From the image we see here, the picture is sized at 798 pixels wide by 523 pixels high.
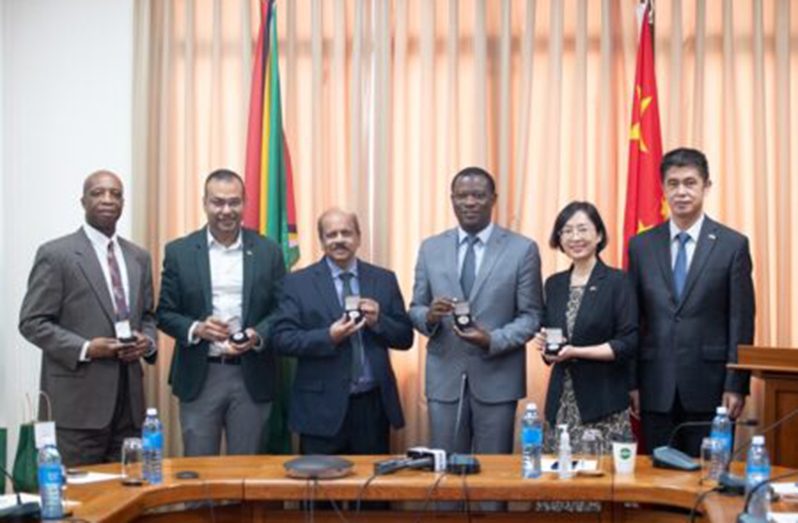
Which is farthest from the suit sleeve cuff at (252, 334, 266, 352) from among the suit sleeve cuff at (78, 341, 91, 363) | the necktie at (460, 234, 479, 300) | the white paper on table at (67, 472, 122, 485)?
the white paper on table at (67, 472, 122, 485)

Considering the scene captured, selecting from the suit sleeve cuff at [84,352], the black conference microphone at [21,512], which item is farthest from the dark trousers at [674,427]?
the black conference microphone at [21,512]

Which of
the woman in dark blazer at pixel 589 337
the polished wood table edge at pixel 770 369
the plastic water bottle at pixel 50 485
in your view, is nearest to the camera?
the plastic water bottle at pixel 50 485

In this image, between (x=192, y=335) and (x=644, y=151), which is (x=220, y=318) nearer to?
(x=192, y=335)

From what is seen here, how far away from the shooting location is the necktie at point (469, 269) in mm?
4672

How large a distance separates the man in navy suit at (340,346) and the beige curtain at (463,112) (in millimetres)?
693

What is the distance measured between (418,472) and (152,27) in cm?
307

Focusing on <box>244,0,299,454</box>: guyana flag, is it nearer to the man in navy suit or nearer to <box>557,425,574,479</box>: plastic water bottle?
the man in navy suit

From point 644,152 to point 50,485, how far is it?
134 inches

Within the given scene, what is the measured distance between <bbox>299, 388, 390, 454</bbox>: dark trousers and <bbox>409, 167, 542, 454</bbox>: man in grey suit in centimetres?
25

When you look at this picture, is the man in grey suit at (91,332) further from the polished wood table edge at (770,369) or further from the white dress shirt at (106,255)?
the polished wood table edge at (770,369)

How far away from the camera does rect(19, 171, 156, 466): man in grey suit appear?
14.6 ft

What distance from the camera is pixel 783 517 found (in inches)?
110

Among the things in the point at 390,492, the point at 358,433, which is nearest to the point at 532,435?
the point at 390,492

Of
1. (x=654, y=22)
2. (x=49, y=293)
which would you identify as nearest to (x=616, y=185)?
(x=654, y=22)
